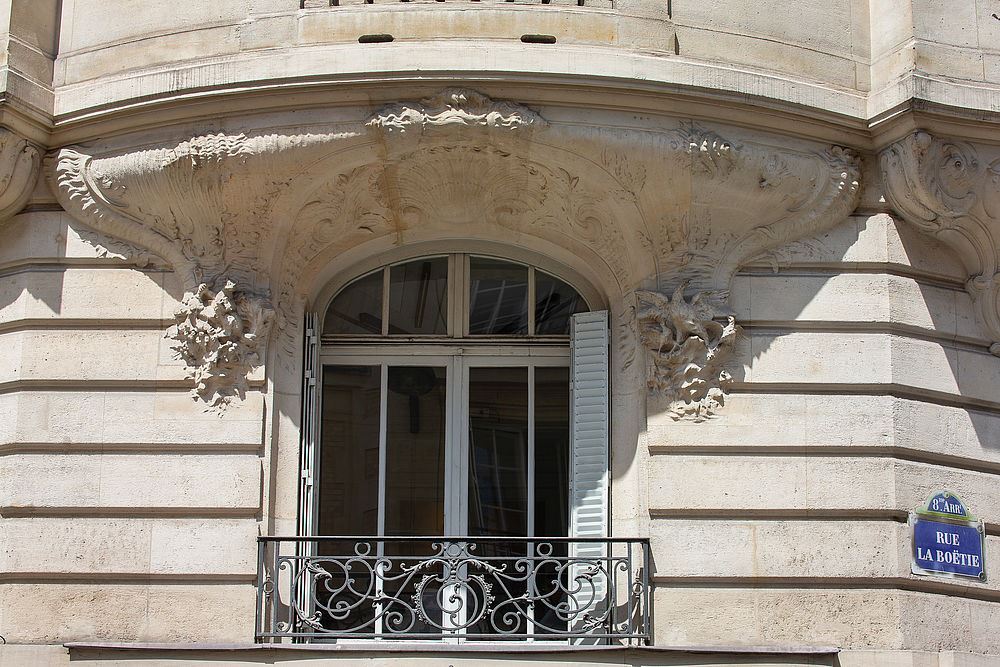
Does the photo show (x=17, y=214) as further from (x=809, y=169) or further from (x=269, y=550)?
(x=809, y=169)

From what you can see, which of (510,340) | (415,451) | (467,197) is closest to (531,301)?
(510,340)

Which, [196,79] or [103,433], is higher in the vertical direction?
[196,79]

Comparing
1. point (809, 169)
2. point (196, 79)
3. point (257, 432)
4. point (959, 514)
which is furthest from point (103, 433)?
point (959, 514)

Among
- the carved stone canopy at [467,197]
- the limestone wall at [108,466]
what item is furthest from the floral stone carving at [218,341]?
the limestone wall at [108,466]

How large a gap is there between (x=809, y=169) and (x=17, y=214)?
5.11 meters

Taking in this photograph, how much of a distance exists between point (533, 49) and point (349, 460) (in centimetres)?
294

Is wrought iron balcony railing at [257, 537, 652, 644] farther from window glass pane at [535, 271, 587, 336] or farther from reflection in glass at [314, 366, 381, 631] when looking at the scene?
window glass pane at [535, 271, 587, 336]

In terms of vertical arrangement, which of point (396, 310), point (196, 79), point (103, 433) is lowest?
point (103, 433)

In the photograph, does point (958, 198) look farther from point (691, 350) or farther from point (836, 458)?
point (691, 350)

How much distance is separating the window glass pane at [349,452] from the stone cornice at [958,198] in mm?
3631

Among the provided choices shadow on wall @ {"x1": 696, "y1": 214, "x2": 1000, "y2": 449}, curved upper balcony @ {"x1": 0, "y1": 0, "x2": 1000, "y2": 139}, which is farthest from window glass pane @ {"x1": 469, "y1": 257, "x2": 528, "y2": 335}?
curved upper balcony @ {"x1": 0, "y1": 0, "x2": 1000, "y2": 139}

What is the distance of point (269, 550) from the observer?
9344 mm

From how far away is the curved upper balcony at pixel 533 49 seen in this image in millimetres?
9305

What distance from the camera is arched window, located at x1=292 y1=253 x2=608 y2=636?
9844mm
